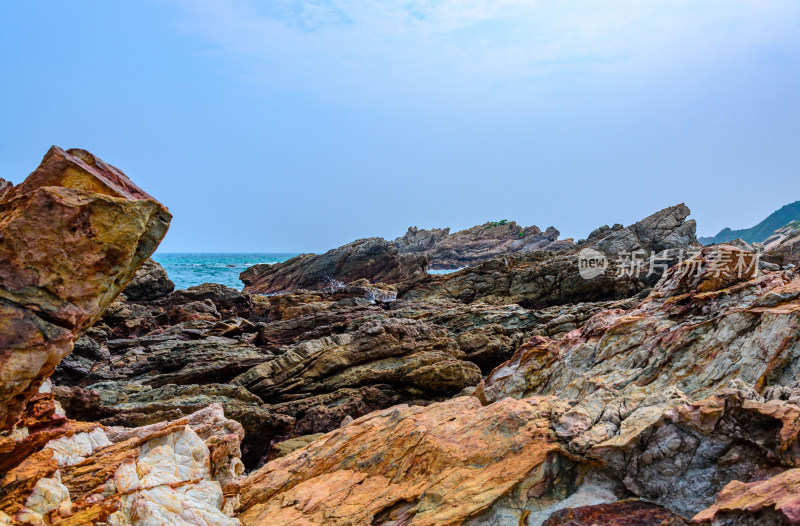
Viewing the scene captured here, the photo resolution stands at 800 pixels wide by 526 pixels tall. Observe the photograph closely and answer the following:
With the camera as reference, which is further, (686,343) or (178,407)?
(178,407)

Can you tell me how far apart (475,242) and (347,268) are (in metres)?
71.4

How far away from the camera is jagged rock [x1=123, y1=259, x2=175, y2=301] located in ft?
127

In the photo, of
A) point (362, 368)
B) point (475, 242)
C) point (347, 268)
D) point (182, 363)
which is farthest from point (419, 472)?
point (475, 242)

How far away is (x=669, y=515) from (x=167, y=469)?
8563 millimetres

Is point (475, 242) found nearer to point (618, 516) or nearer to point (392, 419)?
point (392, 419)

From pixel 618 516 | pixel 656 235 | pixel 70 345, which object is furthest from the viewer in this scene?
pixel 656 235

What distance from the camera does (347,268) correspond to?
63.5 m

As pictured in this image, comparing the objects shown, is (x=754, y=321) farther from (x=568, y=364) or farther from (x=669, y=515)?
(x=669, y=515)

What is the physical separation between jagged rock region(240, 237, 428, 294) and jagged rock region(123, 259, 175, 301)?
73.7 ft

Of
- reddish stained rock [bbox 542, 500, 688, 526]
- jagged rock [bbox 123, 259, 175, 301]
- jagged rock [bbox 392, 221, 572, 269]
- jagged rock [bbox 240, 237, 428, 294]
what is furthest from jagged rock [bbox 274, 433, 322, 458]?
jagged rock [bbox 392, 221, 572, 269]

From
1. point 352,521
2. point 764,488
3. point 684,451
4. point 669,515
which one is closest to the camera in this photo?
point 764,488

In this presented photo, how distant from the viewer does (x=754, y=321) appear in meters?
9.28

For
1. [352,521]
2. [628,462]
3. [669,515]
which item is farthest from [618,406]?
[352,521]

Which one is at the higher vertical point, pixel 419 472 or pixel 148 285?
pixel 148 285
